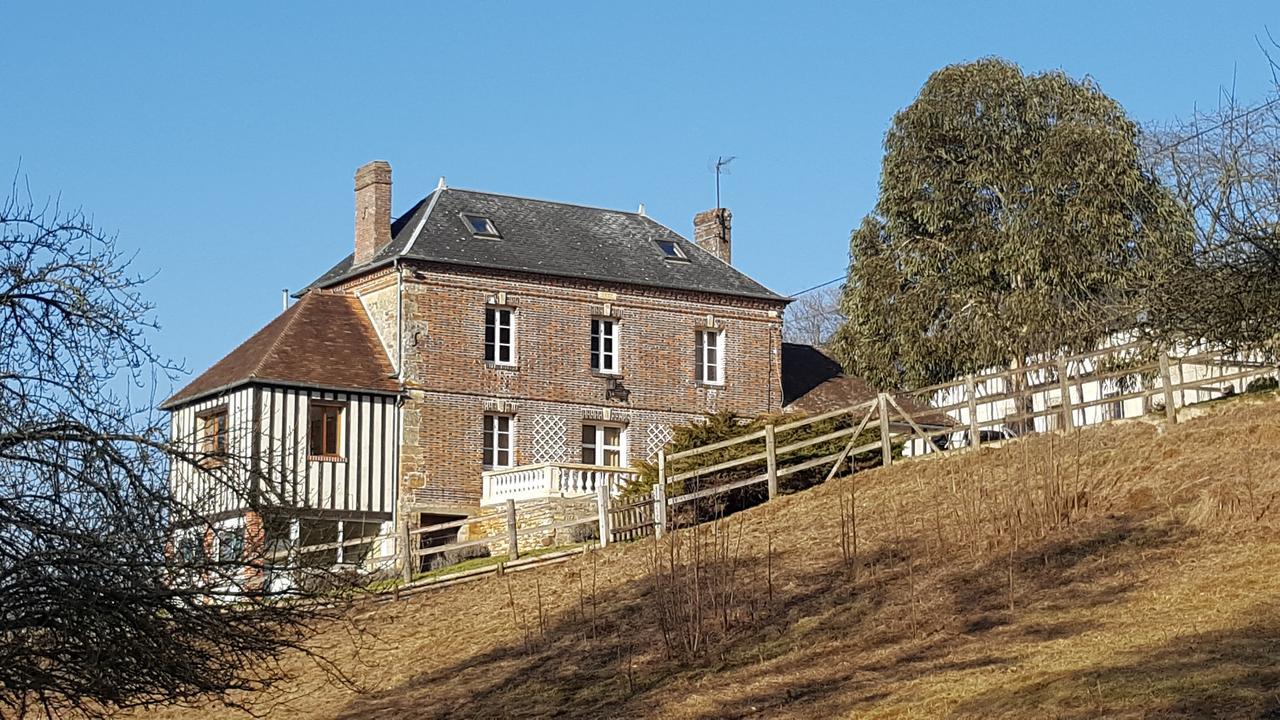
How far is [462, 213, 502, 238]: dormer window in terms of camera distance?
38.9m

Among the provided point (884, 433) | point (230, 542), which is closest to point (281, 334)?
point (884, 433)

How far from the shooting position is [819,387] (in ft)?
140

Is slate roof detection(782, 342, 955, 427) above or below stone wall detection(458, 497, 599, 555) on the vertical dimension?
above

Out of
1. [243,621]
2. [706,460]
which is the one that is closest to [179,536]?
[243,621]

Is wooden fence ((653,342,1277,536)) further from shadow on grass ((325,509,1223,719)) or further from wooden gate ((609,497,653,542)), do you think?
shadow on grass ((325,509,1223,719))

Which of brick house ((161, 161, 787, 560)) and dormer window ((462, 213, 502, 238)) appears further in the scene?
dormer window ((462, 213, 502, 238))

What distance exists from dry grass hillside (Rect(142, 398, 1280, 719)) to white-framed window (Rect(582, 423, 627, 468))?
Answer: 1463cm

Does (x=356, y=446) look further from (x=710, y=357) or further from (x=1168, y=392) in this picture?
(x=1168, y=392)

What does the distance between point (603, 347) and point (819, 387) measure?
650 cm

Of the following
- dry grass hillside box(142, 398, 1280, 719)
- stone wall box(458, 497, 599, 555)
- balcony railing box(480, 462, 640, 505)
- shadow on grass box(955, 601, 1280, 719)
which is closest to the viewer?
shadow on grass box(955, 601, 1280, 719)

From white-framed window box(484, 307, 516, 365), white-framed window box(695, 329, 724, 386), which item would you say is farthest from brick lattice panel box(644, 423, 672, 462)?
white-framed window box(484, 307, 516, 365)

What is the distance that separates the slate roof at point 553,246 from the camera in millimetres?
37781

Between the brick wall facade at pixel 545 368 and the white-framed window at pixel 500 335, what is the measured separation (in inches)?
6.0

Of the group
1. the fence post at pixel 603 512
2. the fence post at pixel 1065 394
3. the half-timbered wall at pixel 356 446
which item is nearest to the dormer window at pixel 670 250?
the half-timbered wall at pixel 356 446
